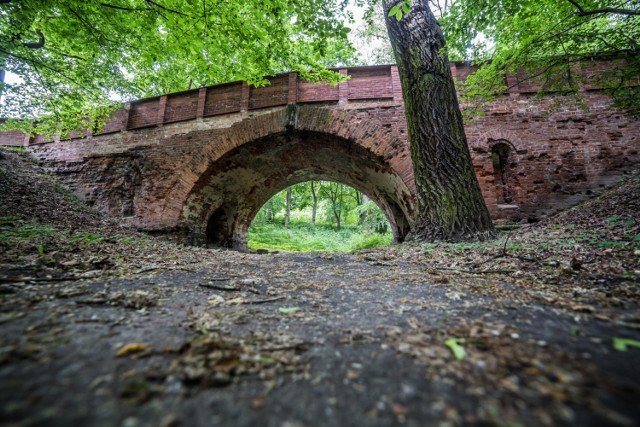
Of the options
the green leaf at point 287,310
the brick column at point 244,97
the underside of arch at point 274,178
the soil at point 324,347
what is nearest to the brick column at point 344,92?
the underside of arch at point 274,178

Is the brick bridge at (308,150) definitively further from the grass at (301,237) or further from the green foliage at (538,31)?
the grass at (301,237)

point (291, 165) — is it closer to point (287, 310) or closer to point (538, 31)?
point (538, 31)

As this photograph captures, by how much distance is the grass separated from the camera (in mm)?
13602

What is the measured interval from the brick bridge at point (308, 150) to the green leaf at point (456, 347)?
18.0ft

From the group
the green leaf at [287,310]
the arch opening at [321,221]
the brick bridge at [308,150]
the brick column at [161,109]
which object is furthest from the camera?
the arch opening at [321,221]

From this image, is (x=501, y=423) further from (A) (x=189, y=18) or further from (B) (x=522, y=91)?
(B) (x=522, y=91)

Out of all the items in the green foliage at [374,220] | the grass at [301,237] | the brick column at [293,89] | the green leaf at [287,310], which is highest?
the brick column at [293,89]

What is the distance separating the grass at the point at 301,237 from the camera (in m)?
13.6

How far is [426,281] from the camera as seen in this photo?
2.41m

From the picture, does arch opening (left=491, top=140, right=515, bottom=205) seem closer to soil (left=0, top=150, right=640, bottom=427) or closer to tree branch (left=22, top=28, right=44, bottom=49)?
soil (left=0, top=150, right=640, bottom=427)

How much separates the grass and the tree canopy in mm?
7957

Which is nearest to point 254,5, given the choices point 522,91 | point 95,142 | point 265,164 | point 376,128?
point 376,128

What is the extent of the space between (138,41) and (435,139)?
6.67 metres

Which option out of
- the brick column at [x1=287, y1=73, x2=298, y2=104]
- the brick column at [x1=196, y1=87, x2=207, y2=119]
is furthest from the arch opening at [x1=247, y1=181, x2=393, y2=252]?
the brick column at [x1=196, y1=87, x2=207, y2=119]
